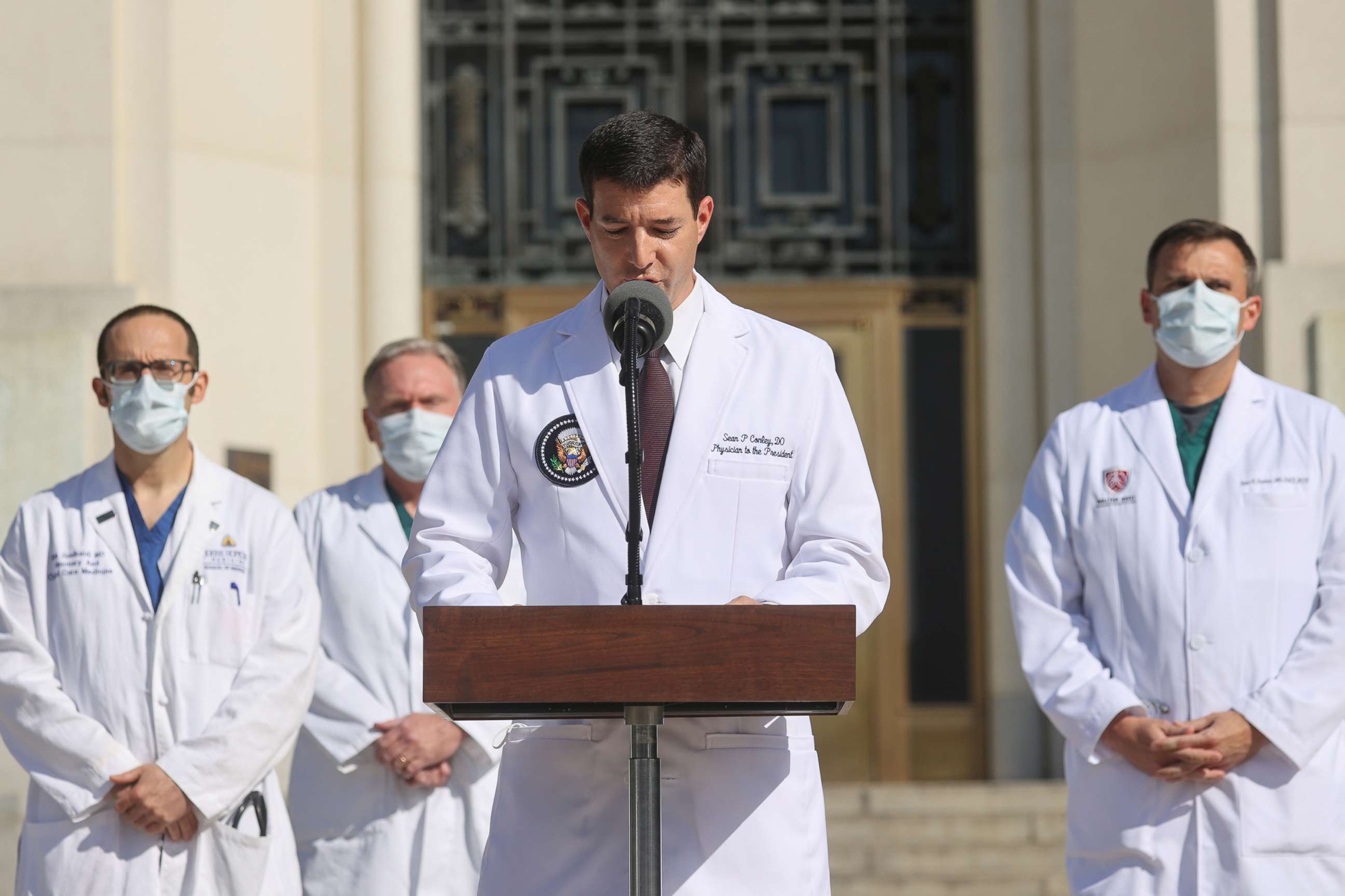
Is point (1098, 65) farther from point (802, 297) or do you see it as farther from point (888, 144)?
point (802, 297)

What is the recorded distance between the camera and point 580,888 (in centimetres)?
335

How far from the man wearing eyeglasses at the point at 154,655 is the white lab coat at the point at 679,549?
164 cm

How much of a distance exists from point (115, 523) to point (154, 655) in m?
0.41

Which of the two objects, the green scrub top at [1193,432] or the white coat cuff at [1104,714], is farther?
the green scrub top at [1193,432]

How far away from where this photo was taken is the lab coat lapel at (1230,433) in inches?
192

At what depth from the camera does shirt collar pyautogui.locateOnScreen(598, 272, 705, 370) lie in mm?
3617

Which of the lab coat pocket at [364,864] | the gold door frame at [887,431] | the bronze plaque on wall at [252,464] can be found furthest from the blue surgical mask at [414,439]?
the gold door frame at [887,431]

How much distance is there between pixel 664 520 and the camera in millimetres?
3387

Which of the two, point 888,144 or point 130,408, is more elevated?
point 888,144

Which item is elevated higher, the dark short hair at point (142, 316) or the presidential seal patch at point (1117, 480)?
the dark short hair at point (142, 316)

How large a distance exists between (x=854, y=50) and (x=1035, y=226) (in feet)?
4.76

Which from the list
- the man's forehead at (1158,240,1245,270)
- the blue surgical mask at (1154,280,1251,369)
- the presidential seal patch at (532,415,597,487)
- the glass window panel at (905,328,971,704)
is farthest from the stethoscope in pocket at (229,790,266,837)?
the glass window panel at (905,328,971,704)

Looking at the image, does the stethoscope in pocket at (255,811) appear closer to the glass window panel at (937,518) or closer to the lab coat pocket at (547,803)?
the lab coat pocket at (547,803)

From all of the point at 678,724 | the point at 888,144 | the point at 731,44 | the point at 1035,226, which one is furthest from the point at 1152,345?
the point at 678,724
